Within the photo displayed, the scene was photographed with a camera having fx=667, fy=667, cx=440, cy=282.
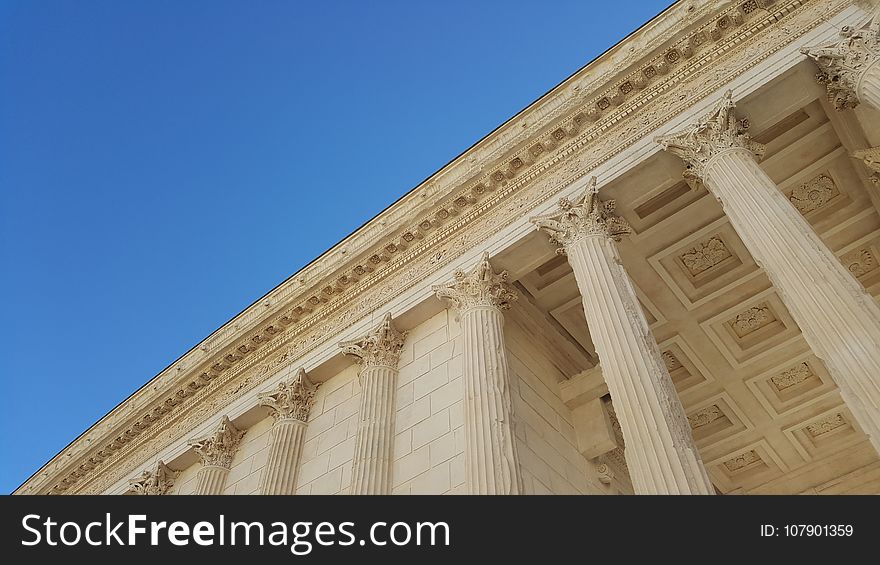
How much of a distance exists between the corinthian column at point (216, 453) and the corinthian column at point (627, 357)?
31.1 ft

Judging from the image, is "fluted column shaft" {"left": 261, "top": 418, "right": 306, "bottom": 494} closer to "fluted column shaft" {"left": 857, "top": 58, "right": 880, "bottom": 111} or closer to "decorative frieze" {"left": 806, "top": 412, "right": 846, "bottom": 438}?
"fluted column shaft" {"left": 857, "top": 58, "right": 880, "bottom": 111}

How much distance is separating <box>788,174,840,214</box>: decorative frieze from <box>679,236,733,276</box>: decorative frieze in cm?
173

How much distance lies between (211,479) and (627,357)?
35.8 ft

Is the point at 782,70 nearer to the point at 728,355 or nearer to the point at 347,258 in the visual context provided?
the point at 728,355

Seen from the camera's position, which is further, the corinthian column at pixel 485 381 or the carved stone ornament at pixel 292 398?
the carved stone ornament at pixel 292 398

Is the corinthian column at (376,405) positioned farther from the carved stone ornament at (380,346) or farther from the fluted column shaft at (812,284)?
the fluted column shaft at (812,284)

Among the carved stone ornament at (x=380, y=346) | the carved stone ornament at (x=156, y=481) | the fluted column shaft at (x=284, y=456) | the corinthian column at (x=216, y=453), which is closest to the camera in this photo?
the fluted column shaft at (x=284, y=456)

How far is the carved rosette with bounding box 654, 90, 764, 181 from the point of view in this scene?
11.6 metres

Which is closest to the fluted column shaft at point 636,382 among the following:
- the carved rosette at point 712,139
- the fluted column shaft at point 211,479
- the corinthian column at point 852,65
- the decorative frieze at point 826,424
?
the carved rosette at point 712,139

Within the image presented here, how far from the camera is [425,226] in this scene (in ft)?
51.2

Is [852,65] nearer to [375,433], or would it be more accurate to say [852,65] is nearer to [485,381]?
[485,381]

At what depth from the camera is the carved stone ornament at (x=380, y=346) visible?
570 inches

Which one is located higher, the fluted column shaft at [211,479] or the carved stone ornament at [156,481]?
the carved stone ornament at [156,481]

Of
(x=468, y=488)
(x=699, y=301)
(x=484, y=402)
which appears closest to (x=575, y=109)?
(x=699, y=301)
